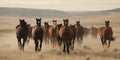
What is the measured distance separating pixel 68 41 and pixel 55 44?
2739 mm

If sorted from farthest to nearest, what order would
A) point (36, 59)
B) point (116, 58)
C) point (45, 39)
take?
point (45, 39) < point (116, 58) < point (36, 59)

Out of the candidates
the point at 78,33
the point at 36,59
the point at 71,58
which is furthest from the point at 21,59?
the point at 78,33

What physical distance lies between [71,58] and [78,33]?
9256 mm

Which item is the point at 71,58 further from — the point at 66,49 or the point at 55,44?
the point at 55,44

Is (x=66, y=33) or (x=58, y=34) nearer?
(x=66, y=33)

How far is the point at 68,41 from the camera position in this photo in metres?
21.5

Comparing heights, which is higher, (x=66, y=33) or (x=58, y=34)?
(x=66, y=33)

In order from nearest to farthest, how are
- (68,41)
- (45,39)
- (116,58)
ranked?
(116,58) → (68,41) → (45,39)

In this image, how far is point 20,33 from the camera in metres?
23.5

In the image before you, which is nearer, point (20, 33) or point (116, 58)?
point (116, 58)

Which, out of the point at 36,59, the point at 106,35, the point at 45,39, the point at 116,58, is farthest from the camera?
the point at 45,39

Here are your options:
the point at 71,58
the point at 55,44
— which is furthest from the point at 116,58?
the point at 55,44

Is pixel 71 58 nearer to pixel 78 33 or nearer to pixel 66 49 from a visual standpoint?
pixel 66 49

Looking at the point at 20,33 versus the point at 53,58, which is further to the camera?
the point at 20,33
